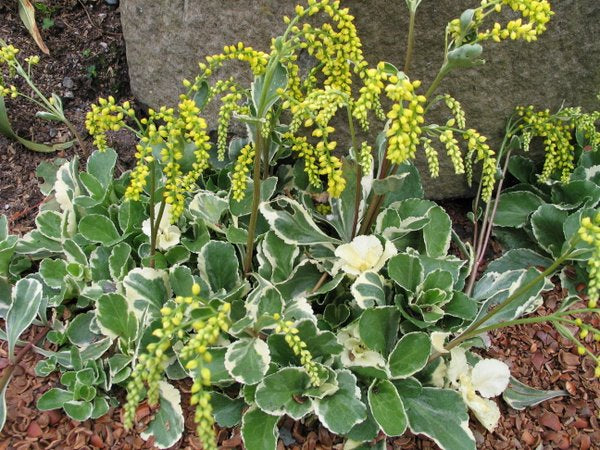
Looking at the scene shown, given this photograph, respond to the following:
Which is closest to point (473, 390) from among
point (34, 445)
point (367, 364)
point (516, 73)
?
point (367, 364)

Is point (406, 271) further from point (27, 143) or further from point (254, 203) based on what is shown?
point (27, 143)

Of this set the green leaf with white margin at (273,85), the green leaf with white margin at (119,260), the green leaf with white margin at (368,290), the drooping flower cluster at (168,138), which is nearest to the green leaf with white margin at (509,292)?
the green leaf with white margin at (368,290)

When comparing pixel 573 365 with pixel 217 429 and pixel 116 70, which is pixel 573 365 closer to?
pixel 217 429

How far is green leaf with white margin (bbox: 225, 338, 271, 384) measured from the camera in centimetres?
177

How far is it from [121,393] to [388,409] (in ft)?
2.89

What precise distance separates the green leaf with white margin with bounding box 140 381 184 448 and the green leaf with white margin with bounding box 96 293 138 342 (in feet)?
0.68

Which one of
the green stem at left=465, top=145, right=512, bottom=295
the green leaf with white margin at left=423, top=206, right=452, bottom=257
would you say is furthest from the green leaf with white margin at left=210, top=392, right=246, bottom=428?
the green stem at left=465, top=145, right=512, bottom=295

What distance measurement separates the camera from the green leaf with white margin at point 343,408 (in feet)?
5.81

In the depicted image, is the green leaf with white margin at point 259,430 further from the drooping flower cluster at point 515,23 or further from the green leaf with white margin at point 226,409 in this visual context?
the drooping flower cluster at point 515,23

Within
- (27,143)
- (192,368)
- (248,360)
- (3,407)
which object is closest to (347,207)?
(248,360)

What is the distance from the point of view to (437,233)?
2201 millimetres

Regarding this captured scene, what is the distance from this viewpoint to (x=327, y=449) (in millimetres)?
1934

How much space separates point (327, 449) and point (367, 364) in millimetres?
302

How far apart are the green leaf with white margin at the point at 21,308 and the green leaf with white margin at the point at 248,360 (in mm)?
673
